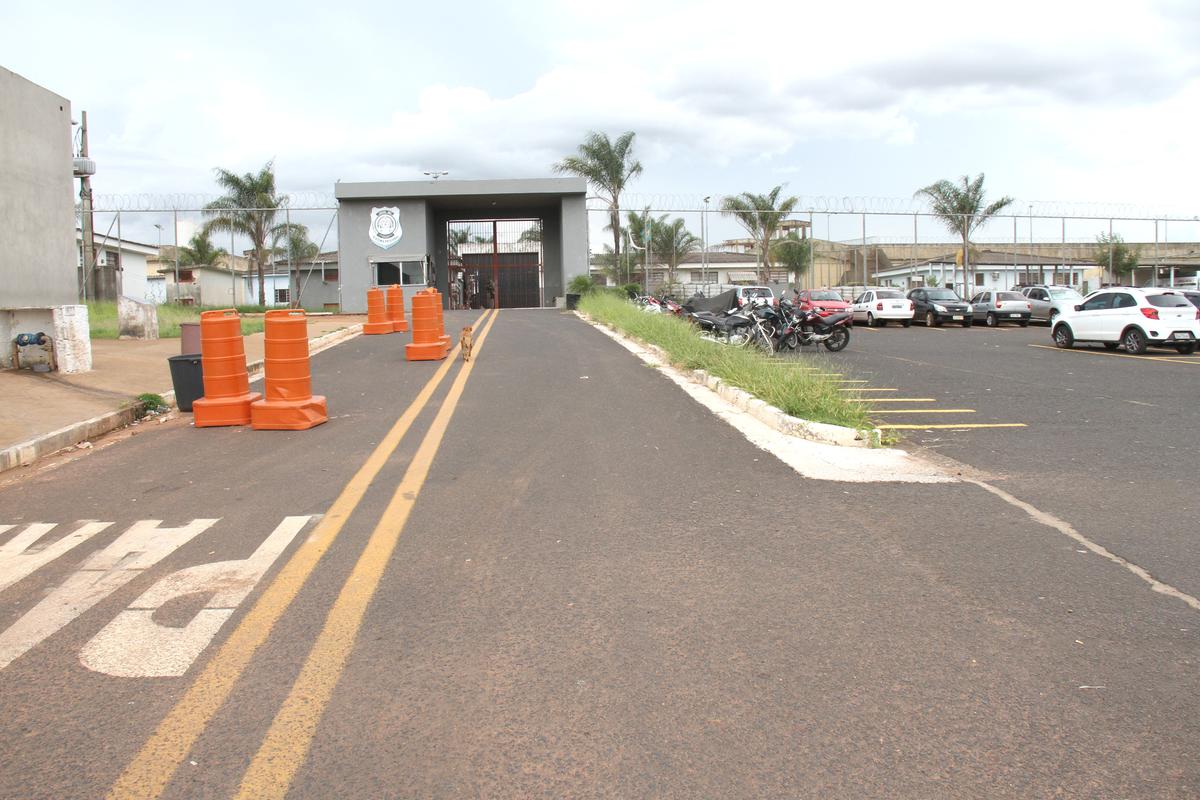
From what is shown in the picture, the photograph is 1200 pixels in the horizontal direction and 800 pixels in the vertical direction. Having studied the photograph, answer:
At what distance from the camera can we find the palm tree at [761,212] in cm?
4562

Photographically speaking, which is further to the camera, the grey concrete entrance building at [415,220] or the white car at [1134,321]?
the grey concrete entrance building at [415,220]

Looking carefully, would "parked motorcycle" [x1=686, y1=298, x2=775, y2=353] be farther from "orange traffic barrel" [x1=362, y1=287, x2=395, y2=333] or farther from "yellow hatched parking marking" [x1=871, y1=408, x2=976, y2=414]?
"orange traffic barrel" [x1=362, y1=287, x2=395, y2=333]

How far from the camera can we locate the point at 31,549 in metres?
5.91

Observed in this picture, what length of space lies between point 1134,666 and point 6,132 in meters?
16.7

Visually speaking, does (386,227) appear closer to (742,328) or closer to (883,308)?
(883,308)

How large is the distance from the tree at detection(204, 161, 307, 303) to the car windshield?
32.7m

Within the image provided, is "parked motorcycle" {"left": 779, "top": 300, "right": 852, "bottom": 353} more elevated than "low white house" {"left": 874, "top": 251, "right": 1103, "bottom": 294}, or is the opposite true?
"low white house" {"left": 874, "top": 251, "right": 1103, "bottom": 294}

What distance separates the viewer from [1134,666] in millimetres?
4031

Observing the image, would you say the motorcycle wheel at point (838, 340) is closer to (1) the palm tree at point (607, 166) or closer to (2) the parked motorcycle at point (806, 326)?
(2) the parked motorcycle at point (806, 326)

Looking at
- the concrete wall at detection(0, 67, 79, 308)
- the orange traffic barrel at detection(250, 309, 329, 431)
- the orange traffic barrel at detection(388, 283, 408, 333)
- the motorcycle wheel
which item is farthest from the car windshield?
the concrete wall at detection(0, 67, 79, 308)

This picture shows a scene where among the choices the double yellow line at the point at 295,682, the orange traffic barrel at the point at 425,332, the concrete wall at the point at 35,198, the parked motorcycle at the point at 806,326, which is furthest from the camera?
the parked motorcycle at the point at 806,326

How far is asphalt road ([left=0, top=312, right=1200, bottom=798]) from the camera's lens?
328cm

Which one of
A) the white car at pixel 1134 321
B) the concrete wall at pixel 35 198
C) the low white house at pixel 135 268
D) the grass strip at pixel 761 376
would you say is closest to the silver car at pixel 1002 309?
the white car at pixel 1134 321

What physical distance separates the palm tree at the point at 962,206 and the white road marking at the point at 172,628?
45.7 metres
